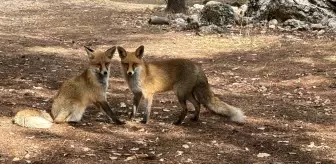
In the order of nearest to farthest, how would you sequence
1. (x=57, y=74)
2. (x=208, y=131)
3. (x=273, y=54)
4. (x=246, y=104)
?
(x=208, y=131), (x=246, y=104), (x=57, y=74), (x=273, y=54)

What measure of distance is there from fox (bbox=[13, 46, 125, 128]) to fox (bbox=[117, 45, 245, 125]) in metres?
0.38

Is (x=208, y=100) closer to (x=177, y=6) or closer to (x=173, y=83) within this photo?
(x=173, y=83)

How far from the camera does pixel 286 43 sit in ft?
46.9

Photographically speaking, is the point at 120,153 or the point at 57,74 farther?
the point at 57,74

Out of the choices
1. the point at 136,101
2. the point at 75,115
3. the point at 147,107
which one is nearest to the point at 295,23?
the point at 136,101

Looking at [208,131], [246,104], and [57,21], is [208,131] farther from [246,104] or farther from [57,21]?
[57,21]

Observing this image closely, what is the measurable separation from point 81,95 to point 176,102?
2.29m

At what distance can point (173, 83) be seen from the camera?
7336 millimetres

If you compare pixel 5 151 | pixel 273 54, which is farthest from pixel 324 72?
pixel 5 151

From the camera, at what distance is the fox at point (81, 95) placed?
6898mm

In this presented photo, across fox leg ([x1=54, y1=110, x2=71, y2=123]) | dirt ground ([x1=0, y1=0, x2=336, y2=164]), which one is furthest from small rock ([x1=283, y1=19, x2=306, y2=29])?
fox leg ([x1=54, y1=110, x2=71, y2=123])

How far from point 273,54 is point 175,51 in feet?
8.49

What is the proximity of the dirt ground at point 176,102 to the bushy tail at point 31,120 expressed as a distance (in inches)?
4.0

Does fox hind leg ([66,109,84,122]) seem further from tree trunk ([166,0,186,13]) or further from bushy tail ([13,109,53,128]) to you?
tree trunk ([166,0,186,13])
